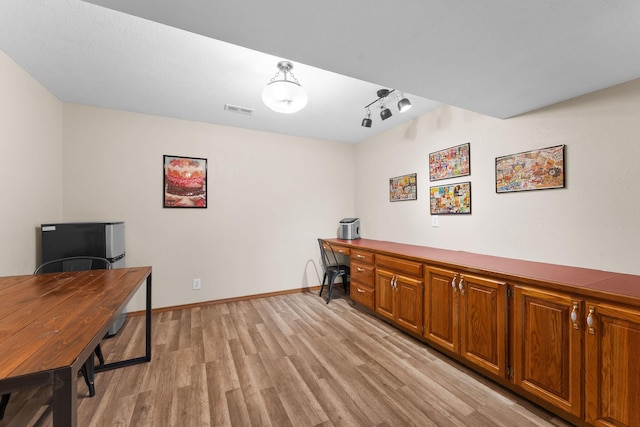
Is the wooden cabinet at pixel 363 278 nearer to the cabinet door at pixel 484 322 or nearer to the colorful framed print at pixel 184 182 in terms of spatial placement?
the cabinet door at pixel 484 322

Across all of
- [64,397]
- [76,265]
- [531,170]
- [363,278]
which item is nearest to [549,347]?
[531,170]

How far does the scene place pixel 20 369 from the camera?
0.72 metres

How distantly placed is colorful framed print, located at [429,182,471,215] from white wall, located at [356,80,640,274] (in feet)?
0.21

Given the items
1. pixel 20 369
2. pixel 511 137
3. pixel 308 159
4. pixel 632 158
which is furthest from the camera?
pixel 308 159

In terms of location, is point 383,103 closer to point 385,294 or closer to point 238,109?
point 238,109

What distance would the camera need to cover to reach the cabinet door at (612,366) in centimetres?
129

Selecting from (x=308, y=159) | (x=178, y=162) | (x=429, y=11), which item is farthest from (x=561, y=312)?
(x=178, y=162)

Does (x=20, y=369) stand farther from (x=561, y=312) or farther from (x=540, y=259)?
(x=540, y=259)

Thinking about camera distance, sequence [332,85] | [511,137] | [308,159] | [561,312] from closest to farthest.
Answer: [561,312]
[511,137]
[332,85]
[308,159]

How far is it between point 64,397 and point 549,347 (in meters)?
2.30

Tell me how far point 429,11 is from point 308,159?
3136 mm

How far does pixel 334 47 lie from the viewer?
1.46 meters

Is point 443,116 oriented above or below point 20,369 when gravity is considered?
above

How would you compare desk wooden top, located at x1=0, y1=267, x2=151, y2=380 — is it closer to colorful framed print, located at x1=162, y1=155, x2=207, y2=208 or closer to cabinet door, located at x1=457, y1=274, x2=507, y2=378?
→ colorful framed print, located at x1=162, y1=155, x2=207, y2=208
